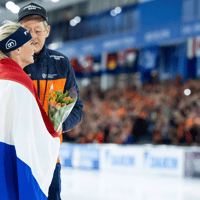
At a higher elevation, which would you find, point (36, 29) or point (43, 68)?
point (36, 29)

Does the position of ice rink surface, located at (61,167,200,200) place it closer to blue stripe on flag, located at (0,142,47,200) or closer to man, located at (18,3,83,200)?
man, located at (18,3,83,200)

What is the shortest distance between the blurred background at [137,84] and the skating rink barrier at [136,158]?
0.09 feet

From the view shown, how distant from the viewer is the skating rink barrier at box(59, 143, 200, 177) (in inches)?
330

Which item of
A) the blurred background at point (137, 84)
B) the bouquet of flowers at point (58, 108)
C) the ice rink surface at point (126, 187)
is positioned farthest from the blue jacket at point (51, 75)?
the blurred background at point (137, 84)

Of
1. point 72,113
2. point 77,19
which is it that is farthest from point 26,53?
point 77,19

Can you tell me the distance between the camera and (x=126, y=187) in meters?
6.75

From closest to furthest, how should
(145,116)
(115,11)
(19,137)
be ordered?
(19,137) < (115,11) < (145,116)

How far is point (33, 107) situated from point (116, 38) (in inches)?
229

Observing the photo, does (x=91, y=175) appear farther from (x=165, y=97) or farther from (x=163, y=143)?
(x=165, y=97)

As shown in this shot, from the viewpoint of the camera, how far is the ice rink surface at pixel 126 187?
229 inches

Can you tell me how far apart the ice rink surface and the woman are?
4356 mm

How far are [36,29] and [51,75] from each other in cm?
31

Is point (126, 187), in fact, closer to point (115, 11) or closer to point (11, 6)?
point (115, 11)

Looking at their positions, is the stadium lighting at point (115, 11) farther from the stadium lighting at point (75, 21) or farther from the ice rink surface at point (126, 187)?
the ice rink surface at point (126, 187)
